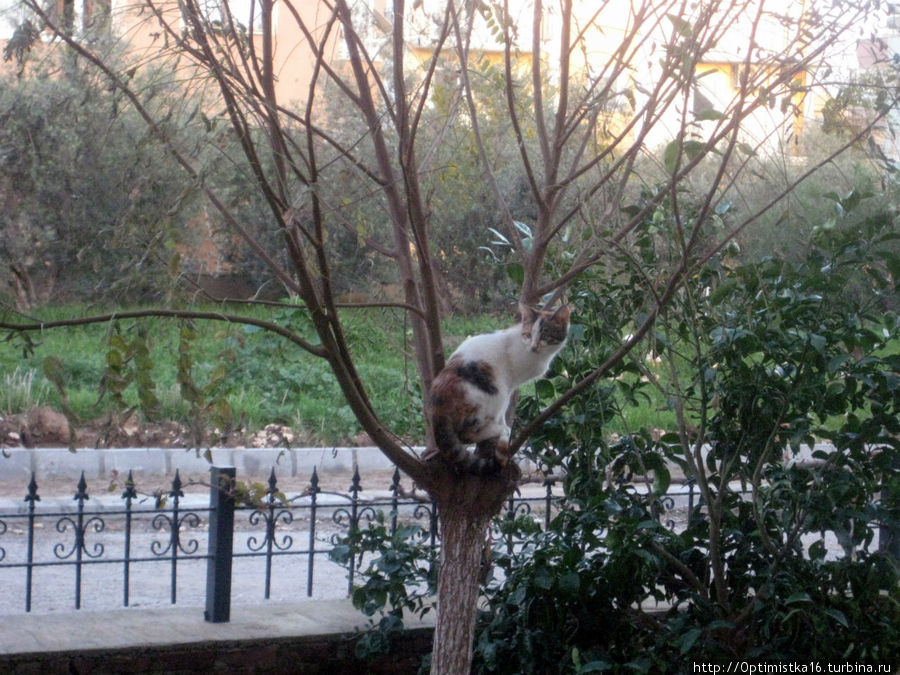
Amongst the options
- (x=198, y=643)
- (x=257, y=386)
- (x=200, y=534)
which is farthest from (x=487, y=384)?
(x=257, y=386)

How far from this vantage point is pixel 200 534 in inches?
303

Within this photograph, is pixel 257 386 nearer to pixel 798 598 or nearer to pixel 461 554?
pixel 461 554

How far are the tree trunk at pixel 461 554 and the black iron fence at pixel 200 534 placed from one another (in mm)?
696

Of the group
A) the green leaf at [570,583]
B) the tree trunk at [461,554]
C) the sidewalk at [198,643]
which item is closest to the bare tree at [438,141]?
the tree trunk at [461,554]

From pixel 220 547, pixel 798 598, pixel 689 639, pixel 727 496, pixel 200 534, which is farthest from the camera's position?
pixel 200 534

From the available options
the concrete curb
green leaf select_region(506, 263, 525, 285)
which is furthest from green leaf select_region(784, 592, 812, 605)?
the concrete curb

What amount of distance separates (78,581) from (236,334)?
221 centimetres

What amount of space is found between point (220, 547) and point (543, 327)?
198 centimetres

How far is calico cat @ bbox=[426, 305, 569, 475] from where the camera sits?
294 centimetres

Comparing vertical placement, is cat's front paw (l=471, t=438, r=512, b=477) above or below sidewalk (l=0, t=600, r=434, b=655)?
above

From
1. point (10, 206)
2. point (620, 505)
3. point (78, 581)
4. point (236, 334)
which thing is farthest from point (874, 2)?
point (10, 206)

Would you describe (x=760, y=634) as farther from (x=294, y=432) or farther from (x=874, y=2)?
(x=294, y=432)

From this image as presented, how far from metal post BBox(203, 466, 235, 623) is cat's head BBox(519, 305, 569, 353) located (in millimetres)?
1567

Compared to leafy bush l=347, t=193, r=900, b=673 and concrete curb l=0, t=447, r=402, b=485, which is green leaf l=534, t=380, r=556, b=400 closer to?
leafy bush l=347, t=193, r=900, b=673
